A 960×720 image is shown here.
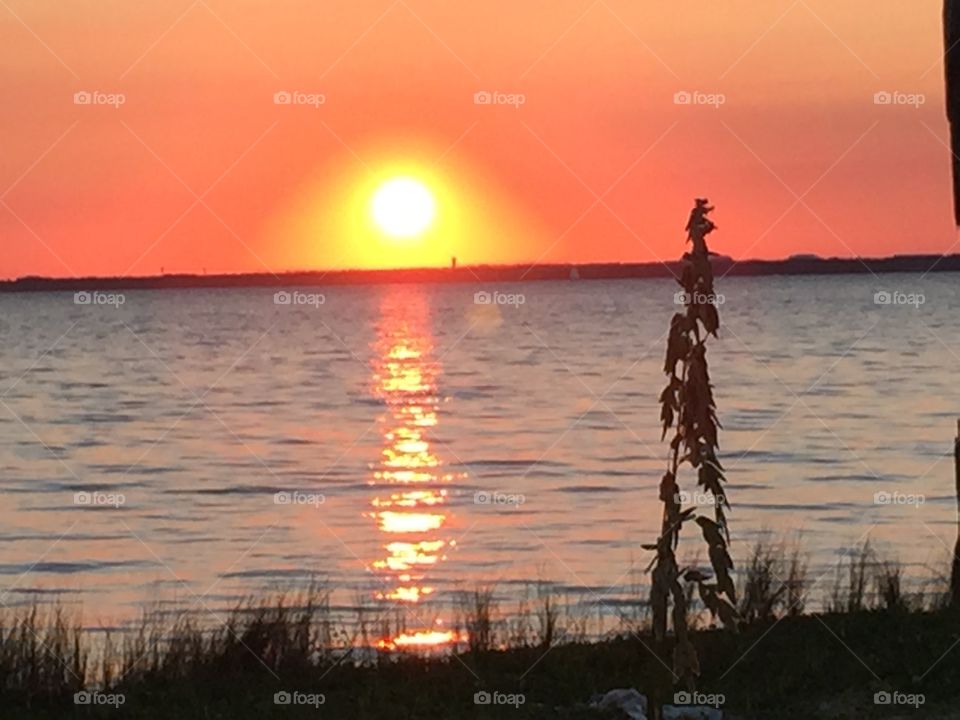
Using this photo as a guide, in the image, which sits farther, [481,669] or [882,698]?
[481,669]

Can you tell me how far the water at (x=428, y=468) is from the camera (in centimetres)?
2528

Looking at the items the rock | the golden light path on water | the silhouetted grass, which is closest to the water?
the golden light path on water

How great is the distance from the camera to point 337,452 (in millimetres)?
45562

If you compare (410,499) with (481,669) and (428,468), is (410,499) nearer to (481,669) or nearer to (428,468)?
(428,468)

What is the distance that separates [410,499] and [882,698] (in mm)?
21648

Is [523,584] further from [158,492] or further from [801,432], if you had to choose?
[801,432]

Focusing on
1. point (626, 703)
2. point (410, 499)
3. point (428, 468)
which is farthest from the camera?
point (428, 468)

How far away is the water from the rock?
18.7 ft

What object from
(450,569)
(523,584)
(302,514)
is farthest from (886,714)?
(302,514)

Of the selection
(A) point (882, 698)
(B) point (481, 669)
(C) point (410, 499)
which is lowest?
(A) point (882, 698)

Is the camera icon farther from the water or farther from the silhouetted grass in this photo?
the water

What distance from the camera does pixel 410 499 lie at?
34969mm

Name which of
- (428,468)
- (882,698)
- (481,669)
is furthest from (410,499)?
(882,698)

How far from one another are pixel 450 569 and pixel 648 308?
5396 inches
